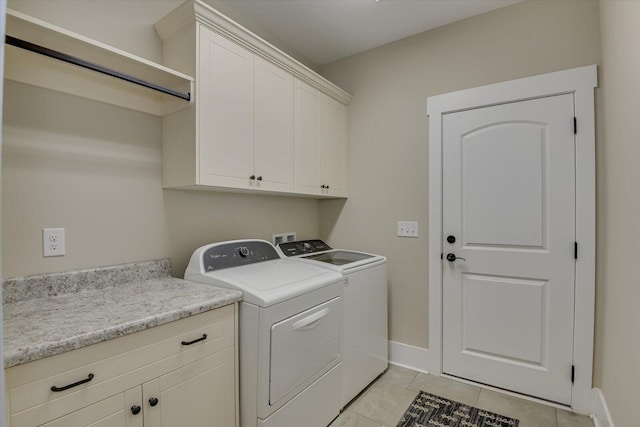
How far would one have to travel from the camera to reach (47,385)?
915mm

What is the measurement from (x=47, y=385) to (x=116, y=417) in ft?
0.83

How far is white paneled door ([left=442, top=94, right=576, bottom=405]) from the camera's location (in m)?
2.03

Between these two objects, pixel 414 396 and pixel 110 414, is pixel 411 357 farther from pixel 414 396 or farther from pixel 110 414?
pixel 110 414

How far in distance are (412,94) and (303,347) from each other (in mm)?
2042

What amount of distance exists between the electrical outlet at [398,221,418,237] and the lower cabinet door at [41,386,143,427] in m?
2.02

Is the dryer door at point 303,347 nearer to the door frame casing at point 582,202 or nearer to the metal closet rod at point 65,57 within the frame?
the metal closet rod at point 65,57

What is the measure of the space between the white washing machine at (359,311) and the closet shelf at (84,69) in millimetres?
1237

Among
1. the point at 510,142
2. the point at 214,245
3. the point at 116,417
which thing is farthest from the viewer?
the point at 510,142

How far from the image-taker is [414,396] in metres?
2.17

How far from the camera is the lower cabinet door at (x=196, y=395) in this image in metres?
1.16

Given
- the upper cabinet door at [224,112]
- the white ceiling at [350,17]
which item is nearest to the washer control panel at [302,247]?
the upper cabinet door at [224,112]

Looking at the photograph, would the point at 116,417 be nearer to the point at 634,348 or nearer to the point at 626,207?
the point at 634,348

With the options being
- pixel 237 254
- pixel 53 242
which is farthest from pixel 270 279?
pixel 53 242

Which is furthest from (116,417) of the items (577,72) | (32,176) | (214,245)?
(577,72)
